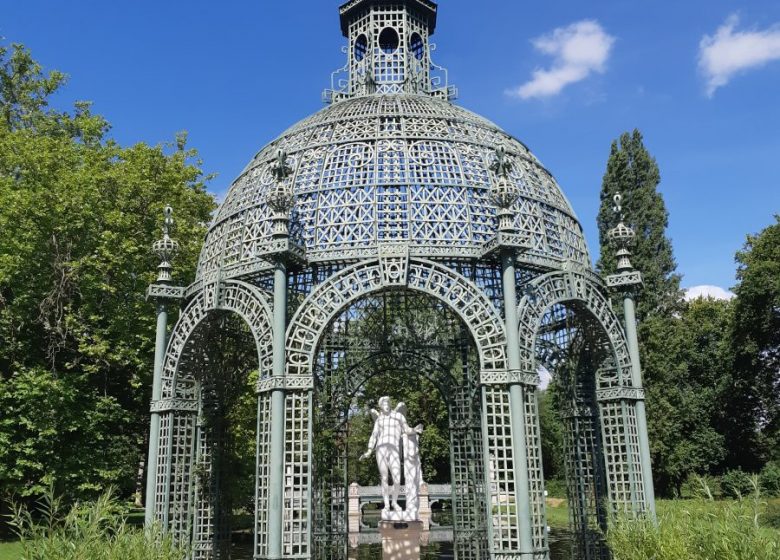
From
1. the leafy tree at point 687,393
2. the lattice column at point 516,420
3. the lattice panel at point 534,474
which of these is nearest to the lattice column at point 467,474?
the lattice column at point 516,420

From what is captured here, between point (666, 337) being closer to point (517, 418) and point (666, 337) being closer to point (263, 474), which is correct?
point (517, 418)

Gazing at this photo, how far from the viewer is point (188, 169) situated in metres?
26.6

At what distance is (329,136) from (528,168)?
4767mm

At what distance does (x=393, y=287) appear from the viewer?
13.4 metres

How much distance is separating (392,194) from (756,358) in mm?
27070

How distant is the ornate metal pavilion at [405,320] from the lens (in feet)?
42.1

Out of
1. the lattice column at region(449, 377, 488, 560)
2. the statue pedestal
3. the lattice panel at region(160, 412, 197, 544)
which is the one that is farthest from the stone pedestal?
the statue pedestal

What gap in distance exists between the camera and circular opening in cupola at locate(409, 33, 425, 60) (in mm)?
19234

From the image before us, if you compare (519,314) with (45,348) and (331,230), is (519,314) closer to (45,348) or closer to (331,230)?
(331,230)

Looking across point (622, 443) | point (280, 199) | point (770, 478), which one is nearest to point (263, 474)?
point (280, 199)

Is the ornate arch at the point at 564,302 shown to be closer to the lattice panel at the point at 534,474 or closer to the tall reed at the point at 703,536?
the lattice panel at the point at 534,474

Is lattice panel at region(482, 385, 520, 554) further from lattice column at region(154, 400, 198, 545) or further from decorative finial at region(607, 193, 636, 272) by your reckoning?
lattice column at region(154, 400, 198, 545)

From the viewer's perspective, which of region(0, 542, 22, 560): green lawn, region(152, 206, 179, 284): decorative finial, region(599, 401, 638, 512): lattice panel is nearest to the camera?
region(599, 401, 638, 512): lattice panel

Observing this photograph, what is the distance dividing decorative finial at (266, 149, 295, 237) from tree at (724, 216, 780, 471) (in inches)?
997
